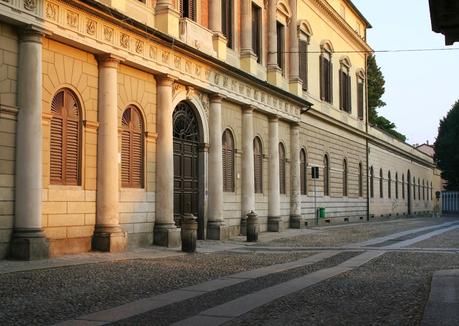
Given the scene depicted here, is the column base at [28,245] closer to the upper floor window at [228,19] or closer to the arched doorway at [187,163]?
the arched doorway at [187,163]

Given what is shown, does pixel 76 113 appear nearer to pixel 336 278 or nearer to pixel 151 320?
pixel 336 278

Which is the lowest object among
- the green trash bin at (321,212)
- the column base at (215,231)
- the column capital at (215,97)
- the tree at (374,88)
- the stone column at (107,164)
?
the column base at (215,231)

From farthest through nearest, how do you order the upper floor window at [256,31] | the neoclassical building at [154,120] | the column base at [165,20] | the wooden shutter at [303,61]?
the wooden shutter at [303,61], the upper floor window at [256,31], the column base at [165,20], the neoclassical building at [154,120]

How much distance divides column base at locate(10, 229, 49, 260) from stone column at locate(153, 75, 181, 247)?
17.4 ft

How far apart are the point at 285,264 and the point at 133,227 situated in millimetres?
5380

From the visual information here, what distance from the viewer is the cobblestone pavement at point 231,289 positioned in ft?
24.5

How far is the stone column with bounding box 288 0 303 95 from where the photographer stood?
3016cm

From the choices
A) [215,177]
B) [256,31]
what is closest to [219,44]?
[215,177]

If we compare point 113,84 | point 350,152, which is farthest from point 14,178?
point 350,152

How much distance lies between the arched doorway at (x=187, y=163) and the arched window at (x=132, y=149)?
6.89 feet

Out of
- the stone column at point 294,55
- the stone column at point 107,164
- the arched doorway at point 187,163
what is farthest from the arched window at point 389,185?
the stone column at point 107,164

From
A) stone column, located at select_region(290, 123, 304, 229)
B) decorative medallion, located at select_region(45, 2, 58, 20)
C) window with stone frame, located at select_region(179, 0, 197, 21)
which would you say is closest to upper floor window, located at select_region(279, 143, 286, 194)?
stone column, located at select_region(290, 123, 304, 229)

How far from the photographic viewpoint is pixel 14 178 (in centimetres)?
1332

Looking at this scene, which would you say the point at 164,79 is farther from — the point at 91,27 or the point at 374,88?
the point at 374,88
